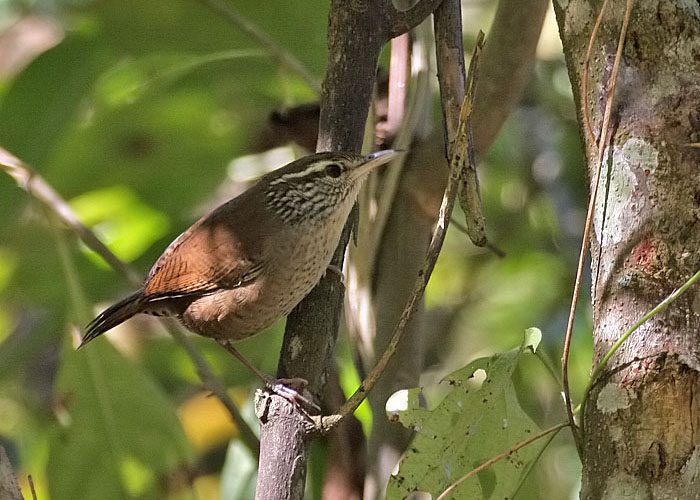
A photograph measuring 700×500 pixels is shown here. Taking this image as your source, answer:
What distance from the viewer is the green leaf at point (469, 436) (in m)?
1.53

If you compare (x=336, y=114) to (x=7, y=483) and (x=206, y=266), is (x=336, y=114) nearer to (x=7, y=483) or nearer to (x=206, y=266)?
(x=206, y=266)

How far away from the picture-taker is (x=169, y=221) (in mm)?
3109

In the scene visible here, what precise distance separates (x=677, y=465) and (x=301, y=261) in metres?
1.07

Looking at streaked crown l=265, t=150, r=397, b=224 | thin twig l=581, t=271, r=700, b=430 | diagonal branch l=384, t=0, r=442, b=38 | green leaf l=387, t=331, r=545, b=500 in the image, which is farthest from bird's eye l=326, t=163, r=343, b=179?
thin twig l=581, t=271, r=700, b=430

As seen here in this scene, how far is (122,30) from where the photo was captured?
9.78 ft

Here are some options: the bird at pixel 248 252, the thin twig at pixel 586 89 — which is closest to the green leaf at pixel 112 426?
the bird at pixel 248 252

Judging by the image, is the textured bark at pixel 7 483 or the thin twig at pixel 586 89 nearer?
the textured bark at pixel 7 483

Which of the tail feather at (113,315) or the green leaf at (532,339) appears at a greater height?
the tail feather at (113,315)

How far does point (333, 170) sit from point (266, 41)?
749 mm

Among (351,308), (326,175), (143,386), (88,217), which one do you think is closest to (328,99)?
(326,175)

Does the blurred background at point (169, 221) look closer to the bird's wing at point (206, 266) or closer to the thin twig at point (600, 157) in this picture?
the bird's wing at point (206, 266)

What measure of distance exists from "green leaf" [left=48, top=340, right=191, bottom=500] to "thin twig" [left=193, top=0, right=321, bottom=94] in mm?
925

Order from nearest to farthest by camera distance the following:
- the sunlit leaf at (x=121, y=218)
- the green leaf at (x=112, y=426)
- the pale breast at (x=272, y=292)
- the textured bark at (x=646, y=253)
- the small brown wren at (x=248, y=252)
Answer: the textured bark at (x=646, y=253)
the pale breast at (x=272, y=292)
the small brown wren at (x=248, y=252)
the green leaf at (x=112, y=426)
the sunlit leaf at (x=121, y=218)

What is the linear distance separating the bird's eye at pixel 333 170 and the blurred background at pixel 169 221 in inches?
13.5
